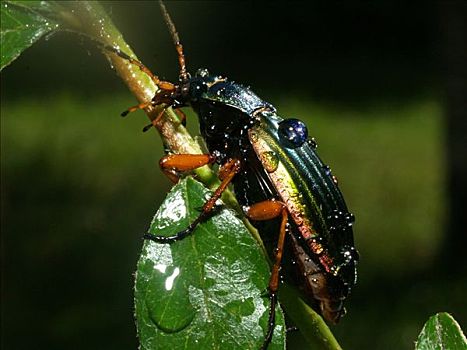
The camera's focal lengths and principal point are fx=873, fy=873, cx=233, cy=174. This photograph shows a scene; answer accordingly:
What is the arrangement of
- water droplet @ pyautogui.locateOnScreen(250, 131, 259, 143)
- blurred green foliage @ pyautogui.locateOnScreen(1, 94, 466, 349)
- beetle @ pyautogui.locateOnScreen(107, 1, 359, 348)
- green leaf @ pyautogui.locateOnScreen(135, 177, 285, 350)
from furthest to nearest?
blurred green foliage @ pyautogui.locateOnScreen(1, 94, 466, 349) < water droplet @ pyautogui.locateOnScreen(250, 131, 259, 143) < beetle @ pyautogui.locateOnScreen(107, 1, 359, 348) < green leaf @ pyautogui.locateOnScreen(135, 177, 285, 350)

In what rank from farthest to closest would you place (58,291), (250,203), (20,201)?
(20,201) → (58,291) → (250,203)

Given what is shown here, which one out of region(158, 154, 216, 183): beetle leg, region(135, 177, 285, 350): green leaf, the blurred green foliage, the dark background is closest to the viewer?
region(135, 177, 285, 350): green leaf

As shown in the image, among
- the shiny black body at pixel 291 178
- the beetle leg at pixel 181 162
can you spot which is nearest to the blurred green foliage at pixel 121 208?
the shiny black body at pixel 291 178

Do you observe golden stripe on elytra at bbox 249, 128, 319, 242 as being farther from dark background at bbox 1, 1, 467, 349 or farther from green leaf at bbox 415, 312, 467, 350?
dark background at bbox 1, 1, 467, 349

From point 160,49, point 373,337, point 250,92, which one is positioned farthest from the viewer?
point 160,49

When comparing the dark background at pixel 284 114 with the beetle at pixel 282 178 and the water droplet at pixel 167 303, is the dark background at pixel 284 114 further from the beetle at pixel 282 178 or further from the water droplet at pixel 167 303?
the water droplet at pixel 167 303

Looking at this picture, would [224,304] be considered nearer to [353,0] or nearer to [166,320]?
[166,320]

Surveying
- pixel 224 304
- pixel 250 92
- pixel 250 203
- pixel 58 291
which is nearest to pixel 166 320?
pixel 224 304

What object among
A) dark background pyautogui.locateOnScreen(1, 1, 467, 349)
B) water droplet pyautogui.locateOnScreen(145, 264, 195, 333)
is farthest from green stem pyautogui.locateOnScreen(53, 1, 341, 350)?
dark background pyautogui.locateOnScreen(1, 1, 467, 349)
